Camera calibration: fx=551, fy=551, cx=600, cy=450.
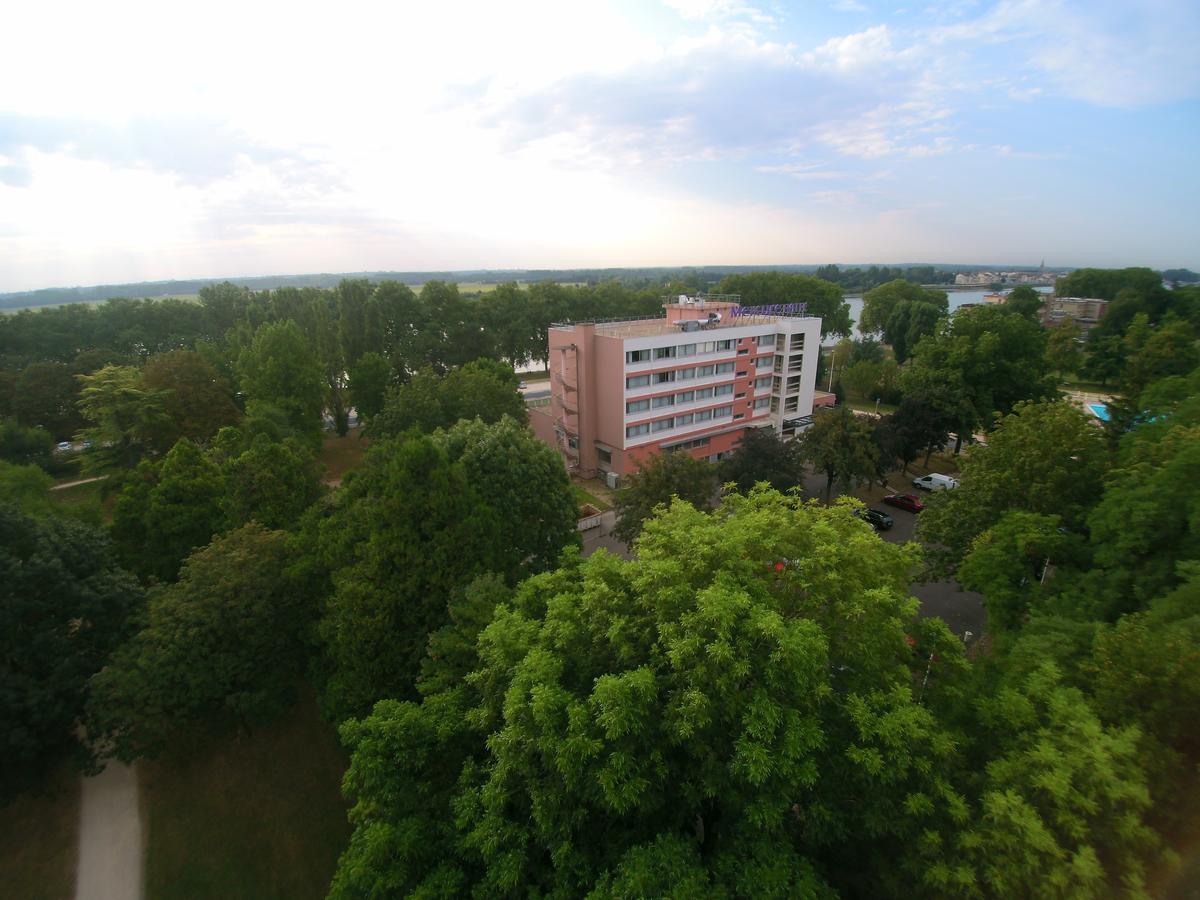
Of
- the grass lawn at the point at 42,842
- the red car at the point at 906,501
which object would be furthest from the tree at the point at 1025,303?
the grass lawn at the point at 42,842

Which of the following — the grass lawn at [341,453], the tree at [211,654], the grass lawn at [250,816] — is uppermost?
the tree at [211,654]

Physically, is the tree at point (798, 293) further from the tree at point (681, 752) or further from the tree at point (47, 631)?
the tree at point (47, 631)

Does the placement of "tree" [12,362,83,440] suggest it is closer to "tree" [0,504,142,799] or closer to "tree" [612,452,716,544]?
"tree" [0,504,142,799]

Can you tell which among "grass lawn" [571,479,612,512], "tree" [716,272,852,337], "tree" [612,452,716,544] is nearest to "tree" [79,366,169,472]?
"grass lawn" [571,479,612,512]

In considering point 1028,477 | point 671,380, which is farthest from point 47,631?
point 671,380

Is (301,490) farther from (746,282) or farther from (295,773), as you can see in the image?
(746,282)

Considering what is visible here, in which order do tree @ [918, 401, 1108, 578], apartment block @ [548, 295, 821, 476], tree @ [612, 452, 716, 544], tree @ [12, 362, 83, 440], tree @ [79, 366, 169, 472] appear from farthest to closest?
tree @ [12, 362, 83, 440], apartment block @ [548, 295, 821, 476], tree @ [79, 366, 169, 472], tree @ [612, 452, 716, 544], tree @ [918, 401, 1108, 578]
